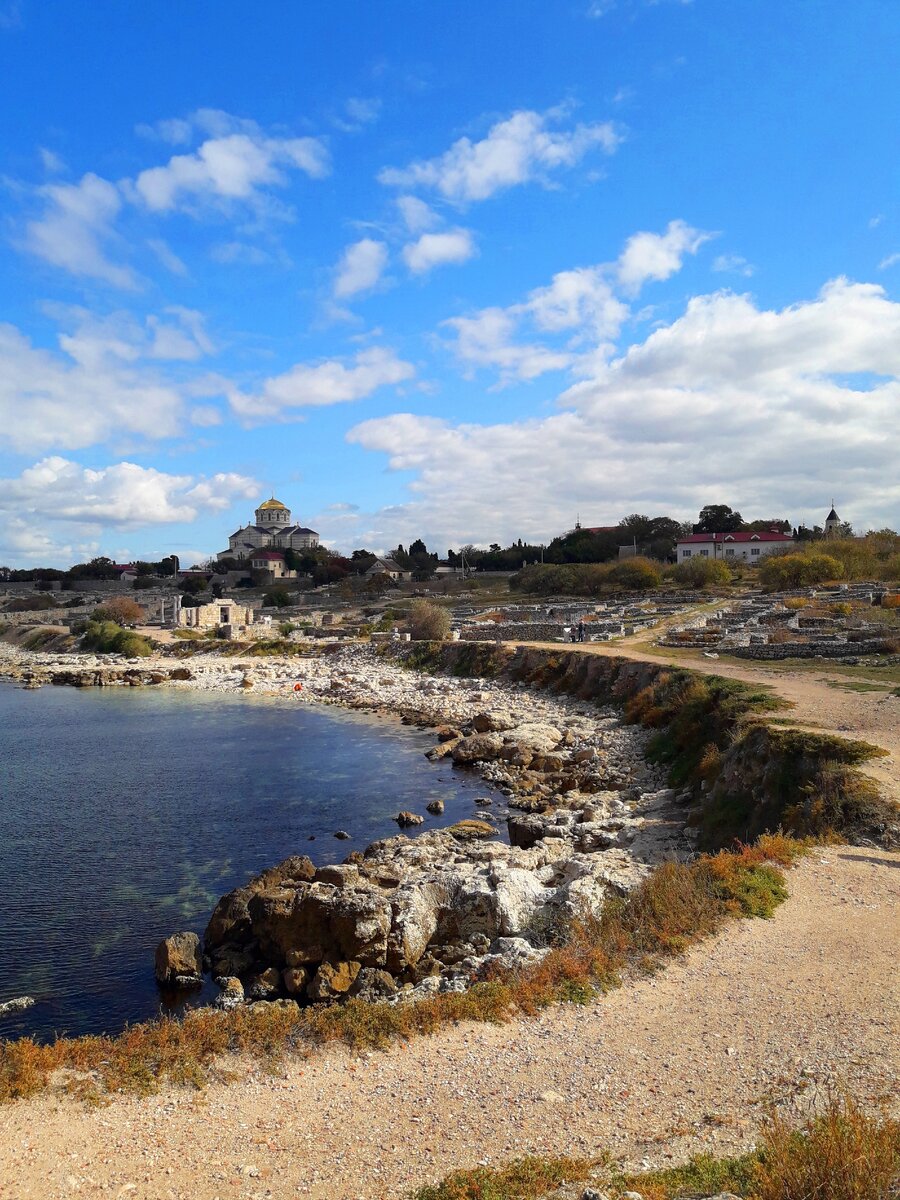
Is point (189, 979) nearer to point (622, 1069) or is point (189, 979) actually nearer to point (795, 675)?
point (622, 1069)

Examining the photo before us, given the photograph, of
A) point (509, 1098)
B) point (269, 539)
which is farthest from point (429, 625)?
point (269, 539)

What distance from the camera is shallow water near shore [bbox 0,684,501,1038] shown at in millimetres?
12188

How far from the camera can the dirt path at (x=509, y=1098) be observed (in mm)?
6027

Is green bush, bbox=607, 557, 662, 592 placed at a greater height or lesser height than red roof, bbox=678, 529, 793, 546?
lesser

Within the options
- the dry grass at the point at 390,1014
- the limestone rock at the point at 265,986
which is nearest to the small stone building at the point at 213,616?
the limestone rock at the point at 265,986

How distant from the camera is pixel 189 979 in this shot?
1156 cm

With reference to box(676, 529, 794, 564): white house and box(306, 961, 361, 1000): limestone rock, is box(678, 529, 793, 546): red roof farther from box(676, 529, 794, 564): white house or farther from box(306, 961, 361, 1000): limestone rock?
box(306, 961, 361, 1000): limestone rock

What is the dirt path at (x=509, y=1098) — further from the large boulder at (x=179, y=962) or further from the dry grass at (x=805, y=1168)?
the large boulder at (x=179, y=962)

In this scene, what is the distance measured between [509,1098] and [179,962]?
272 inches

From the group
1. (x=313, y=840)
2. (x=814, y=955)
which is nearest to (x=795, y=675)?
(x=313, y=840)

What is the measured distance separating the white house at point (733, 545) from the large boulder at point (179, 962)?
8251 cm

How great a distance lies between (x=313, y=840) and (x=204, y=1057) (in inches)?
411

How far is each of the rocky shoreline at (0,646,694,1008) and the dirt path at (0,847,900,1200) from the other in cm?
236

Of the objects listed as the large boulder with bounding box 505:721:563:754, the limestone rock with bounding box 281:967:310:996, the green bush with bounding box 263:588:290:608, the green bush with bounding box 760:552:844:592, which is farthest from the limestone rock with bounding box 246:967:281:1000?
the green bush with bounding box 263:588:290:608
